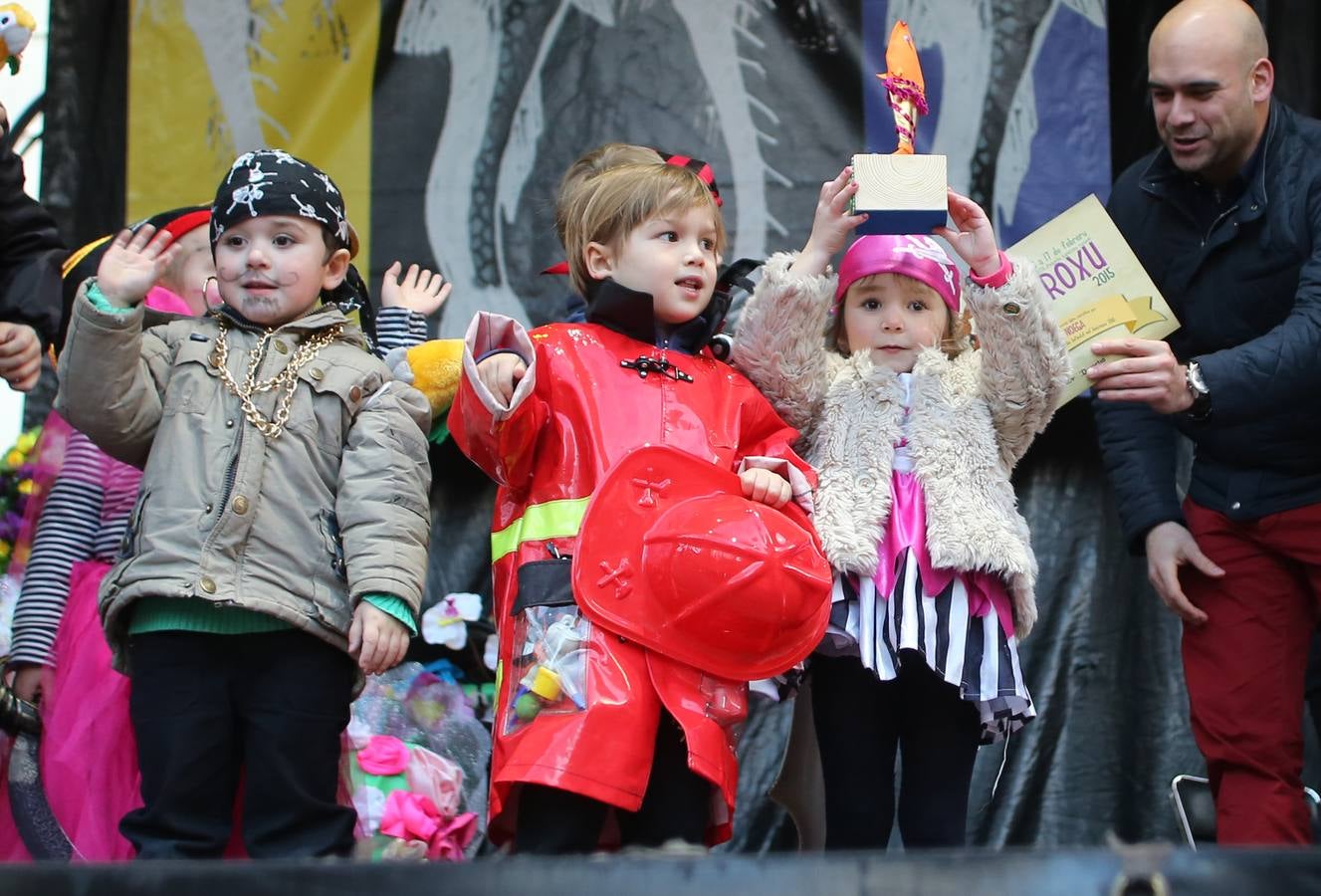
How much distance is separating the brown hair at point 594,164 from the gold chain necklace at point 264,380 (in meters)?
0.53

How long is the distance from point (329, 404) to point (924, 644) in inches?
42.4

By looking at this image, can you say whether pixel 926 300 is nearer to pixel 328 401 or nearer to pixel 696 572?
pixel 696 572

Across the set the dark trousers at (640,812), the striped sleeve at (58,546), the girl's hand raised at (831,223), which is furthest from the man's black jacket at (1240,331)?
the striped sleeve at (58,546)

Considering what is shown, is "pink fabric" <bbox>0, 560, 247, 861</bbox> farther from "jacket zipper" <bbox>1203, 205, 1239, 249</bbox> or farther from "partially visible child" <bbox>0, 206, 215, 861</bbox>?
"jacket zipper" <bbox>1203, 205, 1239, 249</bbox>

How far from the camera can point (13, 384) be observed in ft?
9.29

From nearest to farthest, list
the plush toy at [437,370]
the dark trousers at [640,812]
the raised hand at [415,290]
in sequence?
the dark trousers at [640,812] → the plush toy at [437,370] → the raised hand at [415,290]

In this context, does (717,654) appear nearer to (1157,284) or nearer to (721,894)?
(721,894)

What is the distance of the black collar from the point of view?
2719 millimetres

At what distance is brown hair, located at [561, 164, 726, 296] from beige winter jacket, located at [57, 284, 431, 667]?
0.45 metres

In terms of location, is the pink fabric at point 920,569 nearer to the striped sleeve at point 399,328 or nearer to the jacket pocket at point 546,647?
the jacket pocket at point 546,647

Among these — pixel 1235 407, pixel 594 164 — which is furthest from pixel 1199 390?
pixel 594 164

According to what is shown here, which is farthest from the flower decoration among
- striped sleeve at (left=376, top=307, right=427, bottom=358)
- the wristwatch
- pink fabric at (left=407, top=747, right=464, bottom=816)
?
the wristwatch

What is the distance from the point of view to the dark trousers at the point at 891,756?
9.03ft

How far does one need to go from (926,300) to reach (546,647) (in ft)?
3.41
